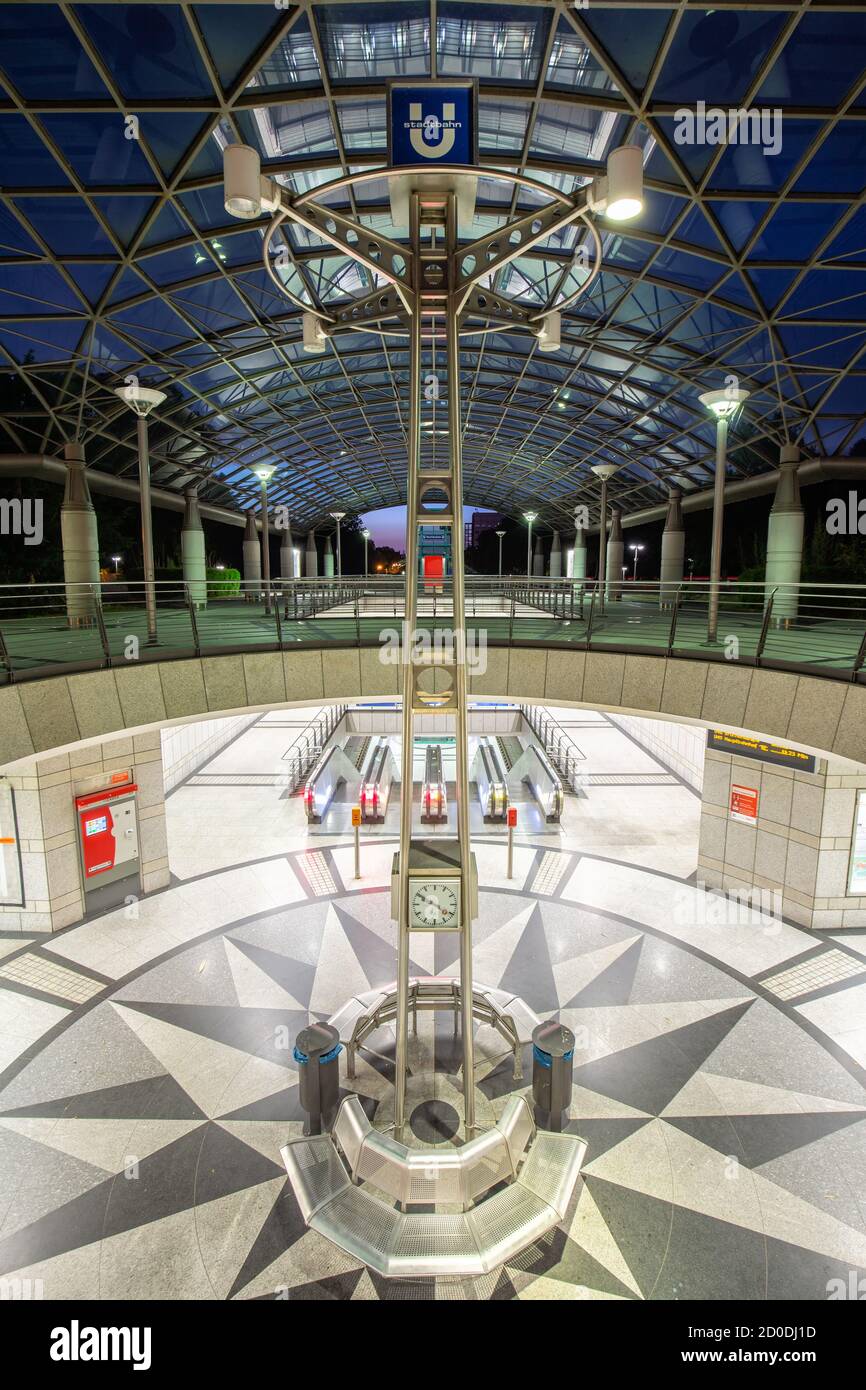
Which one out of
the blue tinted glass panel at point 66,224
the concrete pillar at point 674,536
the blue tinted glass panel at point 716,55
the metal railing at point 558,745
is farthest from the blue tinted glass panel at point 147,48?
the concrete pillar at point 674,536

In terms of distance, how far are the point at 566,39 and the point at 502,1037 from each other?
1436 cm

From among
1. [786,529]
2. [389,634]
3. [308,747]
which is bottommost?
[308,747]

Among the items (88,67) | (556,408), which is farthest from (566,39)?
(556,408)

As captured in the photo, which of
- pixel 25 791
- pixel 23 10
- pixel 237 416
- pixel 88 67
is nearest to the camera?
pixel 23 10

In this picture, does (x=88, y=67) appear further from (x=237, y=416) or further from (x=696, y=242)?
(x=237, y=416)

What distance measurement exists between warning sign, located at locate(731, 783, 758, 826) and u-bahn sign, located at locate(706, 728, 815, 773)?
70 cm

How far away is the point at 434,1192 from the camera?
6289 mm

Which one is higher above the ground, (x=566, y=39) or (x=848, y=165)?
(x=566, y=39)

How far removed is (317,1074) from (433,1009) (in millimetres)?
2097

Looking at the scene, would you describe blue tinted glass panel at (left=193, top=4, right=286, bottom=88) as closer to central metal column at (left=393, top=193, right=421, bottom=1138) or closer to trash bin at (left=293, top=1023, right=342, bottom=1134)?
central metal column at (left=393, top=193, right=421, bottom=1138)

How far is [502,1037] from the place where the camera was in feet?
29.5

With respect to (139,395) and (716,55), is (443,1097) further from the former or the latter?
(716,55)

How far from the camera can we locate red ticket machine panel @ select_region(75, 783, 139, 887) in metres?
12.0

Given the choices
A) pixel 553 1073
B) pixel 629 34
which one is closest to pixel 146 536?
pixel 629 34
